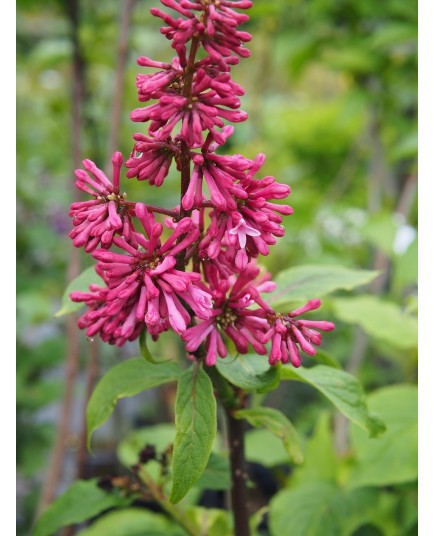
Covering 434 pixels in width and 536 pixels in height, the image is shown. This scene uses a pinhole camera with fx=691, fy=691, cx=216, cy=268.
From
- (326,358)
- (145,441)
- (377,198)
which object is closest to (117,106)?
(145,441)

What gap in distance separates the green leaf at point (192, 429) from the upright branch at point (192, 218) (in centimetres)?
3

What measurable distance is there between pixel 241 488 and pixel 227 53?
44 cm

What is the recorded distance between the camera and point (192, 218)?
1.96ft

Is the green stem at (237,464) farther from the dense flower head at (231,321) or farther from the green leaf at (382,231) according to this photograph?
the green leaf at (382,231)

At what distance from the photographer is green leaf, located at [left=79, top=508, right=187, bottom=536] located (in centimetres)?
103

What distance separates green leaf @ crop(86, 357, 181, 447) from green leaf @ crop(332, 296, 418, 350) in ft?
1.60

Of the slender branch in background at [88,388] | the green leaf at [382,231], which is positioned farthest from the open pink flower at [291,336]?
the green leaf at [382,231]

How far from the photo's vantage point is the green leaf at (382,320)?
1.07 metres

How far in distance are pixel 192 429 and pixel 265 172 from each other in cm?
156

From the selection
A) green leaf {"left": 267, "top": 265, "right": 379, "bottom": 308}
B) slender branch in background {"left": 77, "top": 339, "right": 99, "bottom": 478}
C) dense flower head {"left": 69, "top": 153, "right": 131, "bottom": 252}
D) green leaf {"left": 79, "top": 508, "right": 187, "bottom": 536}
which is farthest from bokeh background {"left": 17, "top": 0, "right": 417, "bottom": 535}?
dense flower head {"left": 69, "top": 153, "right": 131, "bottom": 252}

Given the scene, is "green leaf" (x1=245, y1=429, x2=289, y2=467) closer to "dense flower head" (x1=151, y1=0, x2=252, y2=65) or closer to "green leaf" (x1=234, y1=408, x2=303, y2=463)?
"green leaf" (x1=234, y1=408, x2=303, y2=463)

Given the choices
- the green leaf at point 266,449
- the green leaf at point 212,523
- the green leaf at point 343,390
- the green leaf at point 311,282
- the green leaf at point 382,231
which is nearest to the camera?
the green leaf at point 343,390

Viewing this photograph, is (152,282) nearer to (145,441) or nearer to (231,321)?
(231,321)
